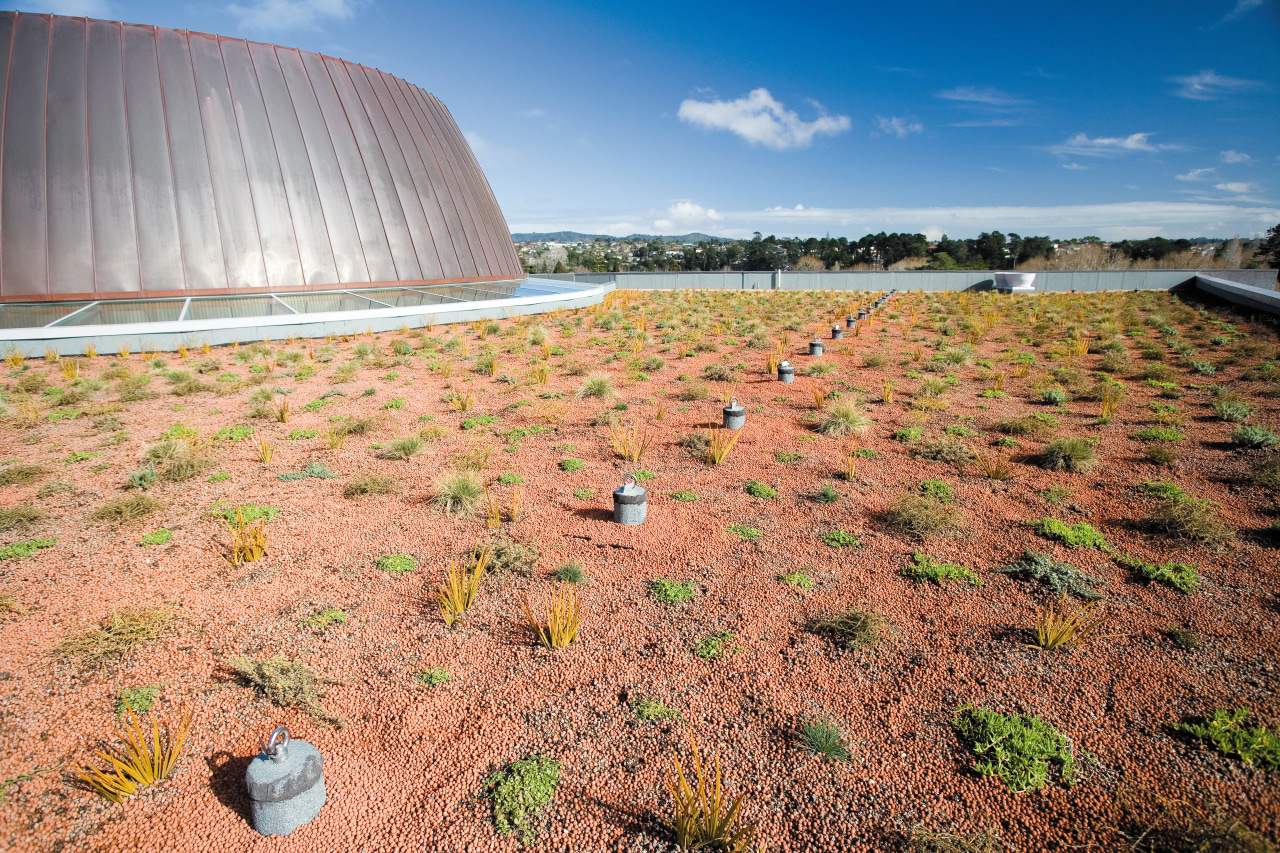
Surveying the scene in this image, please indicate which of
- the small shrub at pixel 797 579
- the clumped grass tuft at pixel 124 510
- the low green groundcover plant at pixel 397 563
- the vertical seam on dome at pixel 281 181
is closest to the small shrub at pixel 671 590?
the small shrub at pixel 797 579

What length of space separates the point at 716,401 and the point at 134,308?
51.9 ft

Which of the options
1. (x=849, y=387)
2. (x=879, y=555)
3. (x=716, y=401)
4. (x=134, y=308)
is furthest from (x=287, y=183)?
(x=879, y=555)

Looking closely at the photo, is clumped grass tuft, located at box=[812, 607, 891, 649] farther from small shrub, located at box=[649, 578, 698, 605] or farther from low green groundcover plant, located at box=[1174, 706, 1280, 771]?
low green groundcover plant, located at box=[1174, 706, 1280, 771]

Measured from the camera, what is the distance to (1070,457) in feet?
23.0

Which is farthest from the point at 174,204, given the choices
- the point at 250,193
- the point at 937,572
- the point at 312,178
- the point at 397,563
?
the point at 937,572

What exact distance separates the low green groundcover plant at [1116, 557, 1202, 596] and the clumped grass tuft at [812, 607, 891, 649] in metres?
2.27

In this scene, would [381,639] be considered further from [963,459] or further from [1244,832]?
[963,459]

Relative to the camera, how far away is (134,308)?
15648mm

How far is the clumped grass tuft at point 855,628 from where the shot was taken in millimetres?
4023

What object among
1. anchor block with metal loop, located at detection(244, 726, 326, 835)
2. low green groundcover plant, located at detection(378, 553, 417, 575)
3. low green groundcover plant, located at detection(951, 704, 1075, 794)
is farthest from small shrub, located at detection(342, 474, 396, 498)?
low green groundcover plant, located at detection(951, 704, 1075, 794)

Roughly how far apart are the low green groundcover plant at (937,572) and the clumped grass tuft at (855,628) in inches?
28.6

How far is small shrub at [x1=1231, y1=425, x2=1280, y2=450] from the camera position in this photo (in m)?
7.25

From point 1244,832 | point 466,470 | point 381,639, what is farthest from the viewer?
point 466,470

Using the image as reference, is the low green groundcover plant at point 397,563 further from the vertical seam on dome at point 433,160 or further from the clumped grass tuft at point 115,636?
the vertical seam on dome at point 433,160
